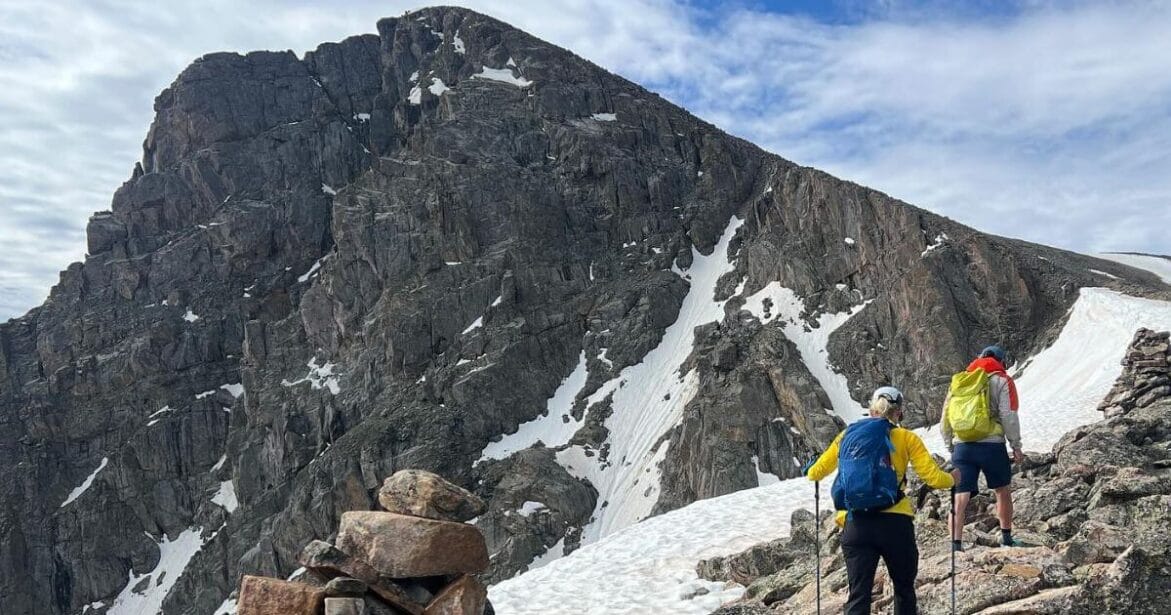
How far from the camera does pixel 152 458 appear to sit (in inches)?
3378

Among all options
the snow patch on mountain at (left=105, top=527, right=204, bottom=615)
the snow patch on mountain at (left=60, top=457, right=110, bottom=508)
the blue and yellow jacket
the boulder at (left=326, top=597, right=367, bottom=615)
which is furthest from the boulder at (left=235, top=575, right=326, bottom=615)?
the snow patch on mountain at (left=60, top=457, right=110, bottom=508)

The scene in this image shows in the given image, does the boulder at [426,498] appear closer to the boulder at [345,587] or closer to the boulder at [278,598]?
the boulder at [345,587]

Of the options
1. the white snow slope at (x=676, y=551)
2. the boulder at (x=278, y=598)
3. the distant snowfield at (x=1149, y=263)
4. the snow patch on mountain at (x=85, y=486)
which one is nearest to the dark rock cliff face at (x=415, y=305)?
the snow patch on mountain at (x=85, y=486)

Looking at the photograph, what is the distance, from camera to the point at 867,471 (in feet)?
21.8

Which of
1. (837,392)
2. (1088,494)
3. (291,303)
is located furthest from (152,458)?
(1088,494)

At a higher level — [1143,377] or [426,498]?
[1143,377]

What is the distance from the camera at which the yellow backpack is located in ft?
31.0

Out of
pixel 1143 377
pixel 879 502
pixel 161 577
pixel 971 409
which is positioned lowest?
pixel 161 577

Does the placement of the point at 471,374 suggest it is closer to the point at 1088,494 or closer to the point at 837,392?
the point at 837,392

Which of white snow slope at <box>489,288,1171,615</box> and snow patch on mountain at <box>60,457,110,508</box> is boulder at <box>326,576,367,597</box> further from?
snow patch on mountain at <box>60,457,110,508</box>

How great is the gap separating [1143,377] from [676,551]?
15.2 metres

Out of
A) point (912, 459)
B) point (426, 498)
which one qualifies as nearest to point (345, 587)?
point (426, 498)

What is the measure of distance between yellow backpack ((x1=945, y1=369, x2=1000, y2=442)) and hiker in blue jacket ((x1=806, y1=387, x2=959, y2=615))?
9.47 feet

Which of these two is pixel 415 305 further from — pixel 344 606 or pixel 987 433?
pixel 987 433
